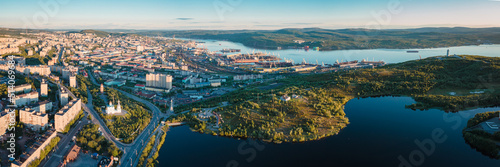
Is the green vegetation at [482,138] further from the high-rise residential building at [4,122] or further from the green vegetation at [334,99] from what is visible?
the high-rise residential building at [4,122]

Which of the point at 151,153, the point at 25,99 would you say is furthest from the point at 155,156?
the point at 25,99

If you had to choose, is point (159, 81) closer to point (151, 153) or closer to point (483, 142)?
point (151, 153)

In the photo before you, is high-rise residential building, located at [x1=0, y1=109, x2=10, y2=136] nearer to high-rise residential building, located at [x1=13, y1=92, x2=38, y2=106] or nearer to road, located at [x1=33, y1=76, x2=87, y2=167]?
road, located at [x1=33, y1=76, x2=87, y2=167]

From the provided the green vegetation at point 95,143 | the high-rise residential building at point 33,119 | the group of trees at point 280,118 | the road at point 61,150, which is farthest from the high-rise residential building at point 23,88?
the group of trees at point 280,118

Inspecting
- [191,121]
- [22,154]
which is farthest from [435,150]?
[22,154]

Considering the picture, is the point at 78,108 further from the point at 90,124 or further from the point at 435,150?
the point at 435,150
